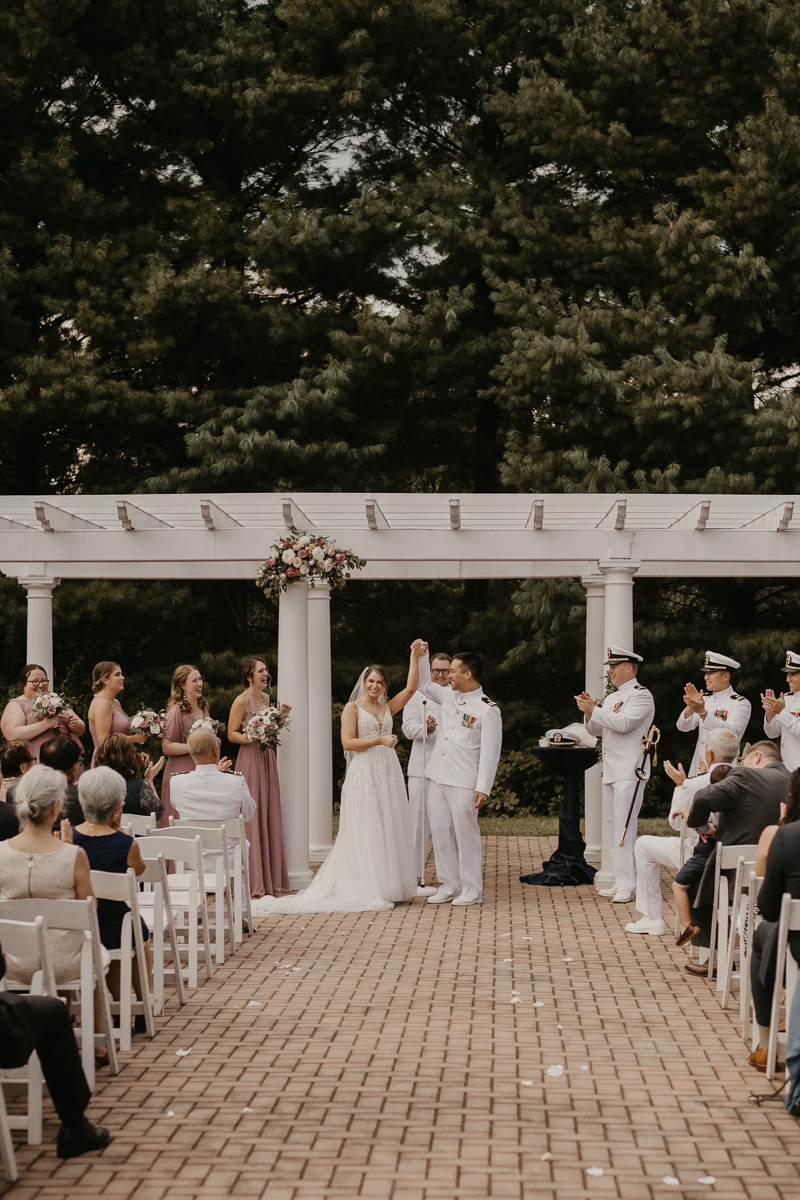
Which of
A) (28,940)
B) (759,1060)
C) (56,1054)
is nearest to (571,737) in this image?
(759,1060)

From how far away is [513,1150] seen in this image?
4828 mm

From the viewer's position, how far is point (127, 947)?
607cm

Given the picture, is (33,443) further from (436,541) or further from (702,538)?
(702,538)

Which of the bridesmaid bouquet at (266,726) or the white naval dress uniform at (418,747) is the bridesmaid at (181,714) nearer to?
the bridesmaid bouquet at (266,726)

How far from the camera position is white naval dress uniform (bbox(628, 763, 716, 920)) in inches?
326

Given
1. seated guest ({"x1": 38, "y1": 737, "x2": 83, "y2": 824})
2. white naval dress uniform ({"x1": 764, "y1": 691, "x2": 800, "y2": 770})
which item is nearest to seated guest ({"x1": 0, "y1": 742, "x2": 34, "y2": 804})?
seated guest ({"x1": 38, "y1": 737, "x2": 83, "y2": 824})

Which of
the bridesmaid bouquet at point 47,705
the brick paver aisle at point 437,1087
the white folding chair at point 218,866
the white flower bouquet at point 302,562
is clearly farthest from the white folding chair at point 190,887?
the white flower bouquet at point 302,562

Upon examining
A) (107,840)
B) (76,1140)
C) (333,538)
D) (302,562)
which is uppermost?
(333,538)

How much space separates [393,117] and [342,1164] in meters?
19.2

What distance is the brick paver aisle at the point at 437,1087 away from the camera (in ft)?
15.0

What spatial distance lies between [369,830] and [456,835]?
75 centimetres

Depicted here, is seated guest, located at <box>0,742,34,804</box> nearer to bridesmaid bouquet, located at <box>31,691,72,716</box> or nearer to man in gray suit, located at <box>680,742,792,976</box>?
bridesmaid bouquet, located at <box>31,691,72,716</box>

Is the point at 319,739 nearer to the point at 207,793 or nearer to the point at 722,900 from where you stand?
the point at 207,793

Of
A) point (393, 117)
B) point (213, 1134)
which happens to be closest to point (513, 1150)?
point (213, 1134)
